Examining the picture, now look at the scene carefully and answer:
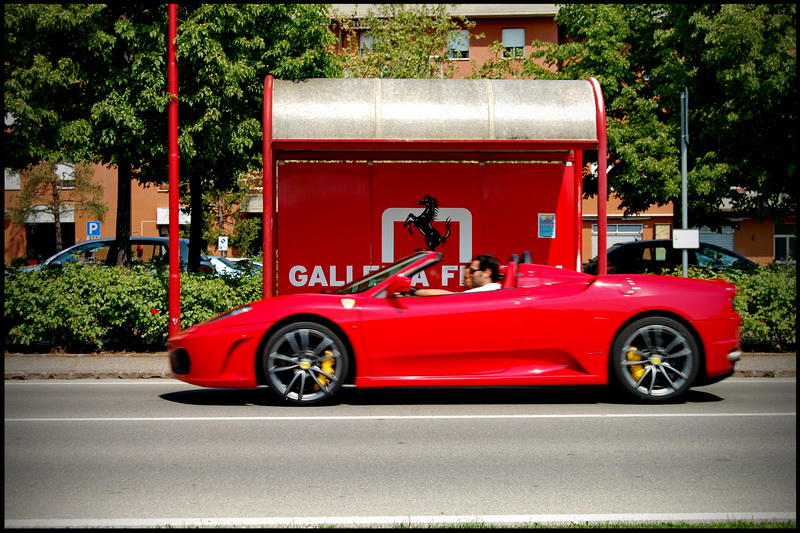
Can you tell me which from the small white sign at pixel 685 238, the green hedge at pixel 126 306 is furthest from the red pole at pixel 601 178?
the green hedge at pixel 126 306

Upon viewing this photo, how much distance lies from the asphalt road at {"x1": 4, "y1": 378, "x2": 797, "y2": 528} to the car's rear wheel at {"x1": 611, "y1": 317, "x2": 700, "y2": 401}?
224 mm

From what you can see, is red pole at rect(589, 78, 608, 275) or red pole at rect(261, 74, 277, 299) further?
red pole at rect(589, 78, 608, 275)

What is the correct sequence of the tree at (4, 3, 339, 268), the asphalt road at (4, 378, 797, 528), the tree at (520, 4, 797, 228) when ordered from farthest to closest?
the tree at (520, 4, 797, 228), the tree at (4, 3, 339, 268), the asphalt road at (4, 378, 797, 528)

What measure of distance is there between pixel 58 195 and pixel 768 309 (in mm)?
36921

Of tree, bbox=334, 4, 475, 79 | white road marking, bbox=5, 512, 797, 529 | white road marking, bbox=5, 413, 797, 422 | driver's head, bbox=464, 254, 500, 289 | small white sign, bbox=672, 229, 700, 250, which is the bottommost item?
white road marking, bbox=5, 413, 797, 422

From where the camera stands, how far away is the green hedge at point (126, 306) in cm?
1123

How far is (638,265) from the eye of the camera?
57.6 ft

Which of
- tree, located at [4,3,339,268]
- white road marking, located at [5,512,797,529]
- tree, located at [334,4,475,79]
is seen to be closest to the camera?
white road marking, located at [5,512,797,529]

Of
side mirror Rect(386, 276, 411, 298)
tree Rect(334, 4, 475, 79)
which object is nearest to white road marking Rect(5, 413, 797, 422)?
side mirror Rect(386, 276, 411, 298)

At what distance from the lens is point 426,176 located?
1155 centimetres

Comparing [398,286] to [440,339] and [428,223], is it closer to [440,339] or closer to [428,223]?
[440,339]

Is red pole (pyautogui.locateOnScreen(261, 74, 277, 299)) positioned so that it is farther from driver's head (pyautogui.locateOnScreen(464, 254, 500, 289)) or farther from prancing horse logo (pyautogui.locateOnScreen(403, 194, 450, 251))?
driver's head (pyautogui.locateOnScreen(464, 254, 500, 289))

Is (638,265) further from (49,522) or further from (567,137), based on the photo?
(49,522)

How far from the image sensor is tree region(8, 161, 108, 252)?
3925 cm
